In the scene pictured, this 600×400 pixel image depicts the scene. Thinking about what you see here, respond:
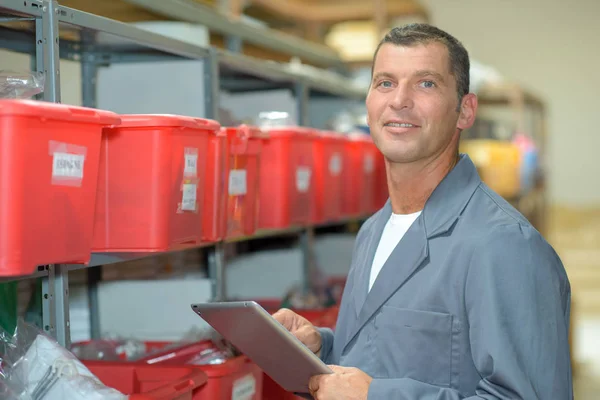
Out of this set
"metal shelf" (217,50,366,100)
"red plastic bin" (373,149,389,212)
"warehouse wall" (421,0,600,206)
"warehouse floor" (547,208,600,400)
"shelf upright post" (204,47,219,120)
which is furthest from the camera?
"warehouse wall" (421,0,600,206)

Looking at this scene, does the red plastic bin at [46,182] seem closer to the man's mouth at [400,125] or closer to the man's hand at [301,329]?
the man's hand at [301,329]

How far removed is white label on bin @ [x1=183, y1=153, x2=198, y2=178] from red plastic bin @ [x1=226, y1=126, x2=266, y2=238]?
0.99 feet

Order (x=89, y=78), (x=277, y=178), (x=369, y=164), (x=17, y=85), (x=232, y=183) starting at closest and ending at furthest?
(x=17, y=85), (x=232, y=183), (x=89, y=78), (x=277, y=178), (x=369, y=164)

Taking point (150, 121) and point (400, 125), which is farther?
point (150, 121)

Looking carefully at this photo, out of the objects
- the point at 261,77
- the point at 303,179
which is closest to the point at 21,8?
the point at 303,179

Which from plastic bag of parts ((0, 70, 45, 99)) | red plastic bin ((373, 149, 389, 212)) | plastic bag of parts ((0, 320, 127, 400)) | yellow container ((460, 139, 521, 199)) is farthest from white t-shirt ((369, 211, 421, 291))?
yellow container ((460, 139, 521, 199))

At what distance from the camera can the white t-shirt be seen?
197 centimetres

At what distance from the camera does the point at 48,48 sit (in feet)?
6.42

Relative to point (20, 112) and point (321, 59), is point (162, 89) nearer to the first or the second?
point (20, 112)

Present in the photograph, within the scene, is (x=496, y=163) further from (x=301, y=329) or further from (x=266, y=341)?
(x=266, y=341)

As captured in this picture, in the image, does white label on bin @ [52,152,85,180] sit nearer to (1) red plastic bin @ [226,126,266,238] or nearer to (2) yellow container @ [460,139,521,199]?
(1) red plastic bin @ [226,126,266,238]

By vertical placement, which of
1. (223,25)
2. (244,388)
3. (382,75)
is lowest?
(244,388)

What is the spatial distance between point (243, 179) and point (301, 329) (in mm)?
821

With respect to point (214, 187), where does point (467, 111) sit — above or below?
above
